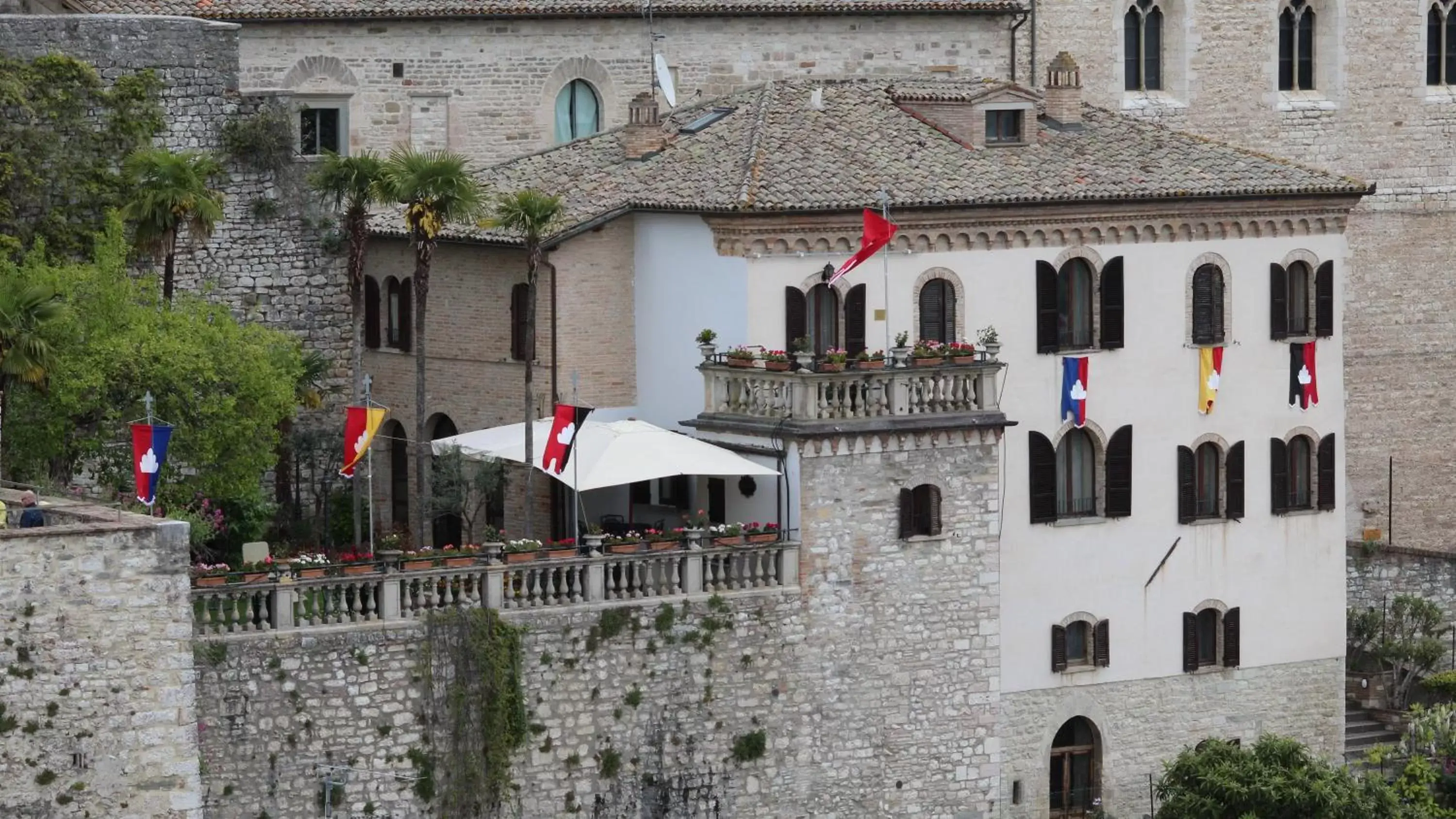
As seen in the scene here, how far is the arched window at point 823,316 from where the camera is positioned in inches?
2263

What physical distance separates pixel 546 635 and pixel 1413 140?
90.5 ft

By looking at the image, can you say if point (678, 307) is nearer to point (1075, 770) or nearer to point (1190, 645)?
point (1075, 770)

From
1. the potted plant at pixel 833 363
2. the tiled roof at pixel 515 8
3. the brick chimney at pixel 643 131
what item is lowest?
the potted plant at pixel 833 363

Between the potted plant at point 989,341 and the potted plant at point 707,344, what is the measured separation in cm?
379

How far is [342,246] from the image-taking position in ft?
207

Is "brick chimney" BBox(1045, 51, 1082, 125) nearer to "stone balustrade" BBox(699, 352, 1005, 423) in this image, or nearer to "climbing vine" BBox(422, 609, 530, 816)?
"stone balustrade" BBox(699, 352, 1005, 423)

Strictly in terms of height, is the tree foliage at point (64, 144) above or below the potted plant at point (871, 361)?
above

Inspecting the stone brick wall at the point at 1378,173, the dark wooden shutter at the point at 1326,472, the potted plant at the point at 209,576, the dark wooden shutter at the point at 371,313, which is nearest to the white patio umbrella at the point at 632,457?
the potted plant at the point at 209,576

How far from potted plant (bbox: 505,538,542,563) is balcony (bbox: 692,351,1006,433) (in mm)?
4174

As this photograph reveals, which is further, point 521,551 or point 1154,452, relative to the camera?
point 1154,452

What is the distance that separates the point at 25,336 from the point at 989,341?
13.3m

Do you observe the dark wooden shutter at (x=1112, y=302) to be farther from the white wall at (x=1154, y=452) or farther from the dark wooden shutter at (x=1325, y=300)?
the dark wooden shutter at (x=1325, y=300)

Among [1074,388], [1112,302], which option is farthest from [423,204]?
[1112,302]

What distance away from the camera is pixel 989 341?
184 feet
